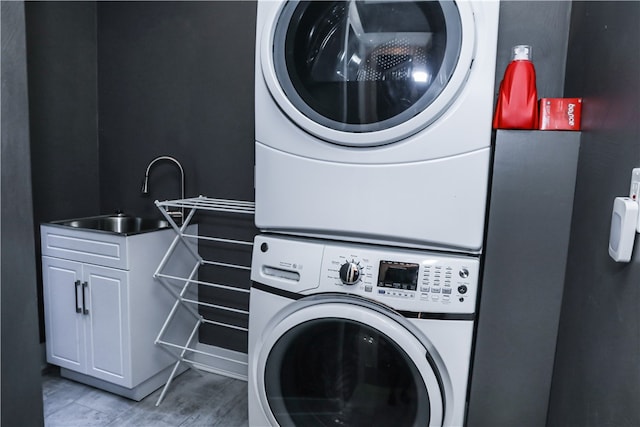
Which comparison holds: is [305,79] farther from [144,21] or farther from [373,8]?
[144,21]

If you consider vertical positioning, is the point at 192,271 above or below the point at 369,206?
below

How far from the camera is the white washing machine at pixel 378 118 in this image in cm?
119

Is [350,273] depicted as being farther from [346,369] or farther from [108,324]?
[108,324]

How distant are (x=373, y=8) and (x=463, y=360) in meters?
1.12

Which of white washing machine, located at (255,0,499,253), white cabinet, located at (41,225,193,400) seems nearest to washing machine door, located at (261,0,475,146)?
white washing machine, located at (255,0,499,253)

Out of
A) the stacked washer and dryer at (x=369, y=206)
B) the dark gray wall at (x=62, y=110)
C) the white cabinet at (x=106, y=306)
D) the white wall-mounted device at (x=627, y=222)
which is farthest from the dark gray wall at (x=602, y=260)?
the dark gray wall at (x=62, y=110)

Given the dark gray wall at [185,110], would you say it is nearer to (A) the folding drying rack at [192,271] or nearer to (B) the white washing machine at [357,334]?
(A) the folding drying rack at [192,271]

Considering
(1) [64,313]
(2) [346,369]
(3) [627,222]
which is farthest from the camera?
(1) [64,313]

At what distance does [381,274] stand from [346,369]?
1.19 feet

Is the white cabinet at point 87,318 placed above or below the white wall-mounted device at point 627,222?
below

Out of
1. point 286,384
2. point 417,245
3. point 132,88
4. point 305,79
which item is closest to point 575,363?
point 417,245

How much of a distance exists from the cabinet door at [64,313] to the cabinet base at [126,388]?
83 millimetres

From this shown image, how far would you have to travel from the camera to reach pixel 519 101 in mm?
1280

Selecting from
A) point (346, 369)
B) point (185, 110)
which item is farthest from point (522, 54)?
point (185, 110)
